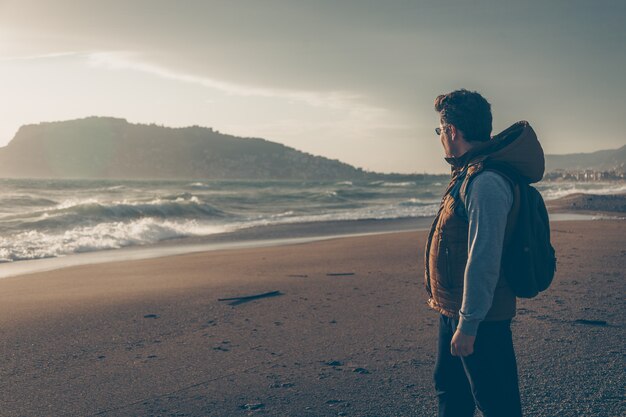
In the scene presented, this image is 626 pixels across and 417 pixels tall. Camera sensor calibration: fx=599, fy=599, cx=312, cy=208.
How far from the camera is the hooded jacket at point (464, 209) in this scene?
255 cm

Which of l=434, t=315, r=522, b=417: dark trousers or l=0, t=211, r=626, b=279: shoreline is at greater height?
l=434, t=315, r=522, b=417: dark trousers

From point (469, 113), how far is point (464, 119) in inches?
1.3

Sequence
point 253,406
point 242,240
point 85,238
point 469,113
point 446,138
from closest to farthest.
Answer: point 469,113 < point 446,138 < point 253,406 < point 85,238 < point 242,240

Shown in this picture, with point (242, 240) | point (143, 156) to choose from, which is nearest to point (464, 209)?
point (242, 240)

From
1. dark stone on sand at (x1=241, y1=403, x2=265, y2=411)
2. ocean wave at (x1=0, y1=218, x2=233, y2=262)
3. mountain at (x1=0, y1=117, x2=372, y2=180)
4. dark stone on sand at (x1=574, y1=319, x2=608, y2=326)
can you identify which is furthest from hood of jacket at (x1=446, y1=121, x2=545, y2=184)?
mountain at (x1=0, y1=117, x2=372, y2=180)

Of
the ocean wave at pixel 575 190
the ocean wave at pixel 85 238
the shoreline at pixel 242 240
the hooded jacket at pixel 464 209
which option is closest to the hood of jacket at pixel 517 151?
the hooded jacket at pixel 464 209

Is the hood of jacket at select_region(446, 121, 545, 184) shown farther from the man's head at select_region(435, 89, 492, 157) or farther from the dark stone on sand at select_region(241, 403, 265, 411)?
the dark stone on sand at select_region(241, 403, 265, 411)

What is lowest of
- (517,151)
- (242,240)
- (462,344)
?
(242,240)

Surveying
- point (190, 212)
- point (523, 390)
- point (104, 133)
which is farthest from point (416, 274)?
point (104, 133)

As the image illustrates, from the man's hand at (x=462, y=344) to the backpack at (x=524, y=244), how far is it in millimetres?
306

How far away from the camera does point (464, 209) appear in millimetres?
2615

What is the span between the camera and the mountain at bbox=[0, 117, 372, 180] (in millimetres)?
112875

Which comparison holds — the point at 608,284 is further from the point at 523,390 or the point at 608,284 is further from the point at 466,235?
the point at 466,235

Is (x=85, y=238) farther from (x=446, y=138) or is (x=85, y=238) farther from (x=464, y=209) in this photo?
(x=464, y=209)
